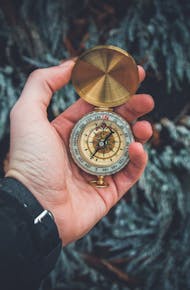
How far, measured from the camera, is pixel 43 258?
2209 mm

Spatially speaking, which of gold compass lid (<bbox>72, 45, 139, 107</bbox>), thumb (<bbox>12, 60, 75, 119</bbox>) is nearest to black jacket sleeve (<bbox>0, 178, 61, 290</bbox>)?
thumb (<bbox>12, 60, 75, 119</bbox>)

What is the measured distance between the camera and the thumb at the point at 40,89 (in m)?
2.42

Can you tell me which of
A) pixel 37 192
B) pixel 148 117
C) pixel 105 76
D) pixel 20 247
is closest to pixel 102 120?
pixel 105 76

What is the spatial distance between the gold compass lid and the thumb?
0.28 feet

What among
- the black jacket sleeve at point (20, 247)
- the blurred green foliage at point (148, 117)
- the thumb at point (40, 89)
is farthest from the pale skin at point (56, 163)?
the blurred green foliage at point (148, 117)

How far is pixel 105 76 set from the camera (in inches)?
103

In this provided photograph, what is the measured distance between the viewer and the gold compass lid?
2.51 meters

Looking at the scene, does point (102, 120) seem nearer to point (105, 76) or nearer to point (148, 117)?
point (105, 76)

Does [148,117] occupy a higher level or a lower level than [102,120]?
lower

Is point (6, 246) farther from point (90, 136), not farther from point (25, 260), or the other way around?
point (90, 136)

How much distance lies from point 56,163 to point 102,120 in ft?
1.40

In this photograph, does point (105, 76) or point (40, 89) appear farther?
point (105, 76)

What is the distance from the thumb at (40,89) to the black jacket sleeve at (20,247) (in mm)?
441

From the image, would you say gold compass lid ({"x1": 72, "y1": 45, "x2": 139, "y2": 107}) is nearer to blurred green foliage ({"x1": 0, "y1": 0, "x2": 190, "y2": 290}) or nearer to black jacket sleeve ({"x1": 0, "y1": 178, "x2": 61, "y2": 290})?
blurred green foliage ({"x1": 0, "y1": 0, "x2": 190, "y2": 290})
